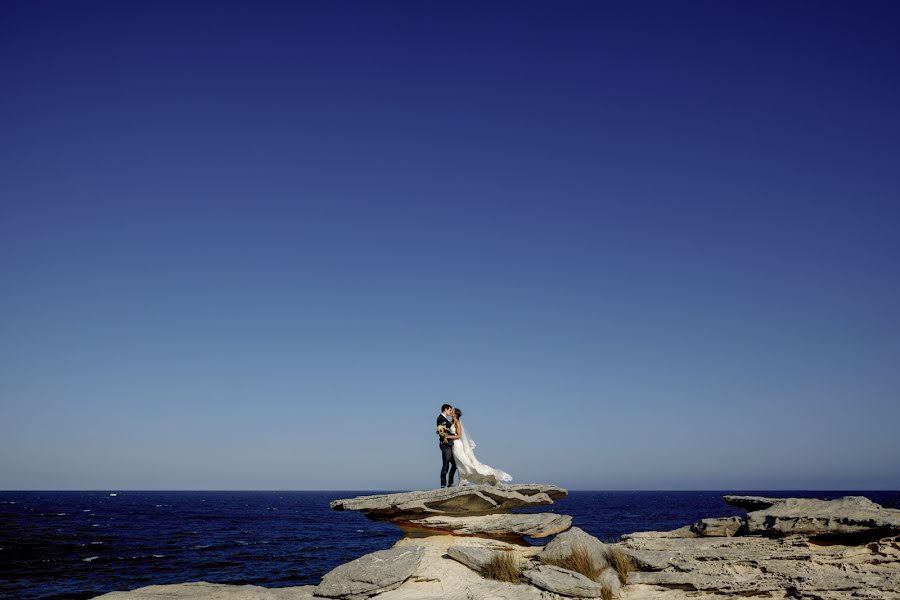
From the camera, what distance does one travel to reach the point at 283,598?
14.8 metres

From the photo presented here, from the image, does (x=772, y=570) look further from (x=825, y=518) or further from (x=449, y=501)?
(x=449, y=501)

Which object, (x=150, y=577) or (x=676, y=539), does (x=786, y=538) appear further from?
(x=150, y=577)

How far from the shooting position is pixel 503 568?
52.5 ft

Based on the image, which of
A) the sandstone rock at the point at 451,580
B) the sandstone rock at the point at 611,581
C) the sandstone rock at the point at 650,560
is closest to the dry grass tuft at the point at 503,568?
the sandstone rock at the point at 451,580

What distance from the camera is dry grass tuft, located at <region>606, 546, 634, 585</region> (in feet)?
52.0

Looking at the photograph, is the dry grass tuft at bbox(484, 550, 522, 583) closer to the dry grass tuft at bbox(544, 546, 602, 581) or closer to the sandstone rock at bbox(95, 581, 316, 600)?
the dry grass tuft at bbox(544, 546, 602, 581)

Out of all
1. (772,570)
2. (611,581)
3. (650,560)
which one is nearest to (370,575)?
(611,581)

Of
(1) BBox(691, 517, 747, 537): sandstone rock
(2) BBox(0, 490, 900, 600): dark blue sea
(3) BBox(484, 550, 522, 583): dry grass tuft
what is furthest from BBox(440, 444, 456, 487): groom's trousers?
(2) BBox(0, 490, 900, 600): dark blue sea

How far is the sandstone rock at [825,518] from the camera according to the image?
16.1 metres

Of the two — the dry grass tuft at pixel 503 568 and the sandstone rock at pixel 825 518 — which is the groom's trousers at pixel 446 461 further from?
the sandstone rock at pixel 825 518

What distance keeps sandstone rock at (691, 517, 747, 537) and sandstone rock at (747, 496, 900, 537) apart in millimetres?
496

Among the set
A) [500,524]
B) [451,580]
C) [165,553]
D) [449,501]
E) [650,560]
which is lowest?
[165,553]

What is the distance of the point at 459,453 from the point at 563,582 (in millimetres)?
5541

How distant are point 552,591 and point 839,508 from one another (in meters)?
9.45
